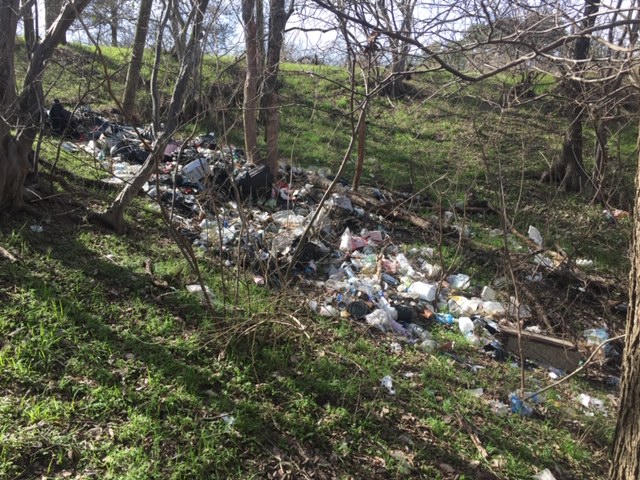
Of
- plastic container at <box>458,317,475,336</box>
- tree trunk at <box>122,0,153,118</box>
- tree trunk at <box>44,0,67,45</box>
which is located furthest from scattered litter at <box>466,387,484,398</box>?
tree trunk at <box>122,0,153,118</box>

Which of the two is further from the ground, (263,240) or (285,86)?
(285,86)

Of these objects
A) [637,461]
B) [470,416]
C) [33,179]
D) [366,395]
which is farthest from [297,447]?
[33,179]

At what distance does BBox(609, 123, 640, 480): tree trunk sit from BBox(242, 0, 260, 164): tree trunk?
3470 mm

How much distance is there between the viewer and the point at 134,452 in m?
2.60

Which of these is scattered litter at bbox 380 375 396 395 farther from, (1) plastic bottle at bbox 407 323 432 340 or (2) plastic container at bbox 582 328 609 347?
(2) plastic container at bbox 582 328 609 347

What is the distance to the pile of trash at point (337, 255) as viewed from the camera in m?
4.54

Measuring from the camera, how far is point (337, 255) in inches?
230

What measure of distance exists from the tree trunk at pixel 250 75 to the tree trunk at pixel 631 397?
347cm

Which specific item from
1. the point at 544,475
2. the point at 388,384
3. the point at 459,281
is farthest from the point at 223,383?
the point at 459,281

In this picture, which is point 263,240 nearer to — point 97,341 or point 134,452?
point 97,341

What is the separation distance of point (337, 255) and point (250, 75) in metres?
2.87

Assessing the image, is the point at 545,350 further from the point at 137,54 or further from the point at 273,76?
the point at 137,54

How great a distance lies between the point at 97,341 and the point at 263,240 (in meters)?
2.02

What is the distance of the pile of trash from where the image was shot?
14.9 feet
